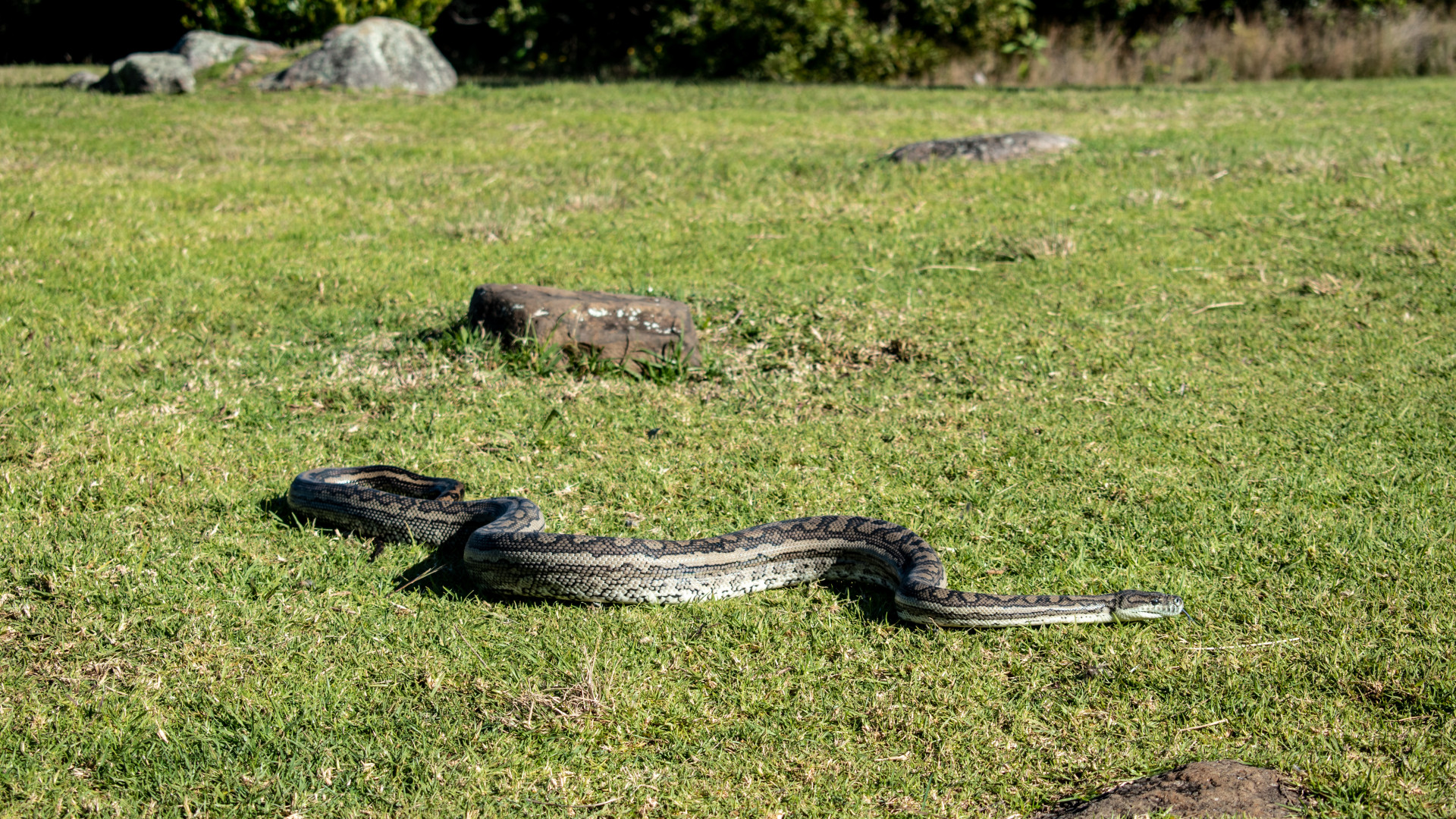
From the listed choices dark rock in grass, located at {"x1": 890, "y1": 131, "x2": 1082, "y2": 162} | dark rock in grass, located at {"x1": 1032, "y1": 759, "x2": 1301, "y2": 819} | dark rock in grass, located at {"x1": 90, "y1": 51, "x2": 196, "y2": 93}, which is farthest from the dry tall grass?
dark rock in grass, located at {"x1": 1032, "y1": 759, "x2": 1301, "y2": 819}

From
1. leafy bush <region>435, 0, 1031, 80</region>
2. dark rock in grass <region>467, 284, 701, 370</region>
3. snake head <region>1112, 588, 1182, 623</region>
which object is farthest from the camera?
leafy bush <region>435, 0, 1031, 80</region>

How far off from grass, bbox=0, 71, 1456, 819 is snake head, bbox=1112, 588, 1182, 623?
166 millimetres

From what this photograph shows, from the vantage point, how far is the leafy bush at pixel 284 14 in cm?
2545

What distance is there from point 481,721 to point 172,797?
113cm

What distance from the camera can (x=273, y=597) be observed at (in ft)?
17.1

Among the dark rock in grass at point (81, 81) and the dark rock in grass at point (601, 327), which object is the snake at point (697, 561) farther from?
the dark rock in grass at point (81, 81)

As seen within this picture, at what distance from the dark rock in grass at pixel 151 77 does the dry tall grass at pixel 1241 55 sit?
55.0 ft

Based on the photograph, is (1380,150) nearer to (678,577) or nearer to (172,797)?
(678,577)

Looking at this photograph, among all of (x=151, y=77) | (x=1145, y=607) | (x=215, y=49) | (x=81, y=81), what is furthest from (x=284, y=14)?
(x=1145, y=607)

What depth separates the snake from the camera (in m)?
4.98

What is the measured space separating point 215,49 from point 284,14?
335cm

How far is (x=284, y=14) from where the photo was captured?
25641mm

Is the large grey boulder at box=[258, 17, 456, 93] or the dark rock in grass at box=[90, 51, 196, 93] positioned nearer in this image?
the dark rock in grass at box=[90, 51, 196, 93]

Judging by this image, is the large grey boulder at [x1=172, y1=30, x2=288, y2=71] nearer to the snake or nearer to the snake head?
the snake
